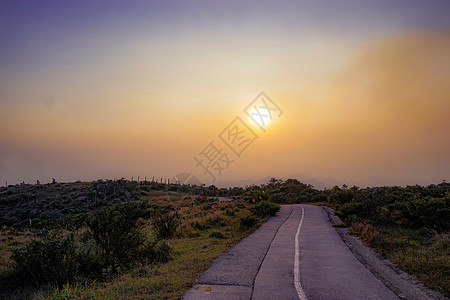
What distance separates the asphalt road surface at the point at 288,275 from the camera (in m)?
7.18

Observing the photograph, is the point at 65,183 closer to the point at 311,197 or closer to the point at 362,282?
the point at 311,197

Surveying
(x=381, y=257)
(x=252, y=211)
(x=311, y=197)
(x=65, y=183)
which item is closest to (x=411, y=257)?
(x=381, y=257)

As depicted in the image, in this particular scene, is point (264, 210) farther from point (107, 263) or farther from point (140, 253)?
point (107, 263)

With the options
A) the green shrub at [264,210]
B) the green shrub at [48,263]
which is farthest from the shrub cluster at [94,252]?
the green shrub at [264,210]

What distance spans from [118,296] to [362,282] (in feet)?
19.9

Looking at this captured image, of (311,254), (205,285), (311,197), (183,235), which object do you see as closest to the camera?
(205,285)

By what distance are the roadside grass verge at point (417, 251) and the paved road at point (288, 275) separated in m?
1.36

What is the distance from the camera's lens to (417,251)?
1206 cm

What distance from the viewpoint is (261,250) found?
12469 mm

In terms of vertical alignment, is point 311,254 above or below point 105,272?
above

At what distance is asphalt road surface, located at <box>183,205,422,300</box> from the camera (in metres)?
7.18

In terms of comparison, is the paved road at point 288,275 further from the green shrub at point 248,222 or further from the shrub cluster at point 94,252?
the green shrub at point 248,222

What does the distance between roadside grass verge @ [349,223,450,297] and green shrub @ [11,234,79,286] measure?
9.85m

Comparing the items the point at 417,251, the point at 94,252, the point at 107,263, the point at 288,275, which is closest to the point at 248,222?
the point at 417,251
